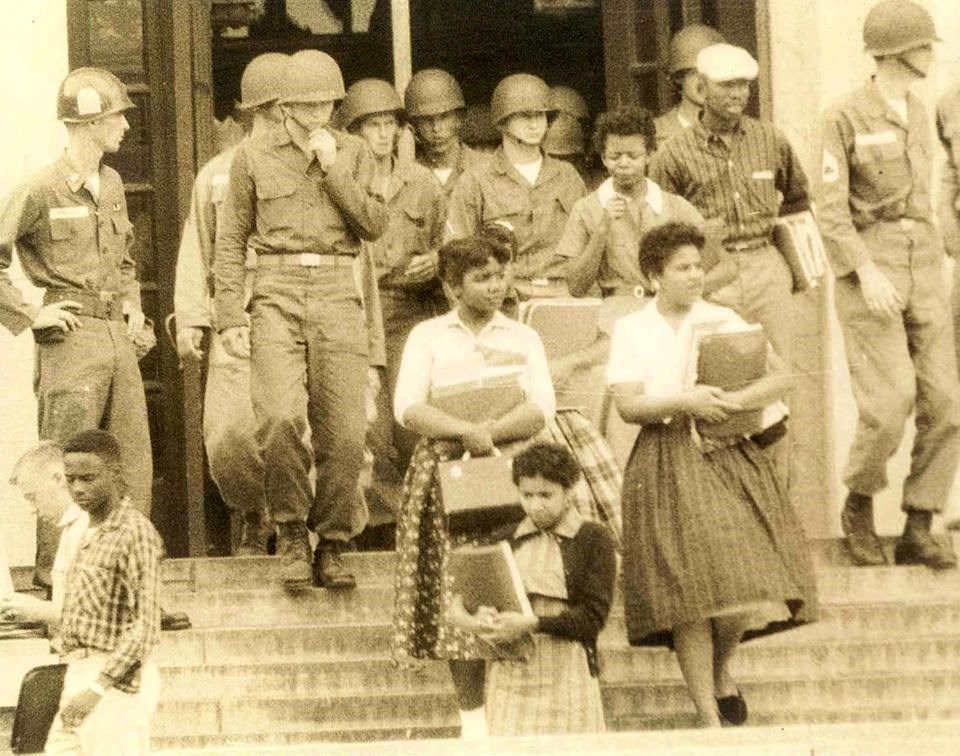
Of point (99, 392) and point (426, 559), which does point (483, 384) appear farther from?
point (99, 392)

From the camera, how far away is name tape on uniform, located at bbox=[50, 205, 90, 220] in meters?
9.14

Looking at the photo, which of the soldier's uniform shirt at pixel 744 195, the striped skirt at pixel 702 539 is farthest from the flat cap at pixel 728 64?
the striped skirt at pixel 702 539

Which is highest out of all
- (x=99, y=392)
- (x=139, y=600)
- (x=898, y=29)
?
(x=898, y=29)

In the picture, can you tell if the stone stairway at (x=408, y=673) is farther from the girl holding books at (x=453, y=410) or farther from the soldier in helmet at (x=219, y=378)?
the soldier in helmet at (x=219, y=378)

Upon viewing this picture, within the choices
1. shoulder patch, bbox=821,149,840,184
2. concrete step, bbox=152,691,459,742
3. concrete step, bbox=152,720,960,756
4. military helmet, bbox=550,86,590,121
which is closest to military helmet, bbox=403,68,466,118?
military helmet, bbox=550,86,590,121

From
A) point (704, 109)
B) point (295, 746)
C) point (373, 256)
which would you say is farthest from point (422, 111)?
point (295, 746)

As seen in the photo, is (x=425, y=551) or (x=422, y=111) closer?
→ (x=425, y=551)

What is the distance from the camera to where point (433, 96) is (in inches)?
404

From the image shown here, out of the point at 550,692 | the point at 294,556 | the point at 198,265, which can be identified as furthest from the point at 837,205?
the point at 550,692

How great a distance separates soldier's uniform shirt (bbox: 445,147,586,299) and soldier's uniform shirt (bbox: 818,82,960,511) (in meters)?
1.04

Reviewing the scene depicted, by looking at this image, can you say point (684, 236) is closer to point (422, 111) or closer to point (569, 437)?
point (569, 437)

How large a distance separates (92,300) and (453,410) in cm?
172

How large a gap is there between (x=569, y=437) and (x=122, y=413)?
164 cm

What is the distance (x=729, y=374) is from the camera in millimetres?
8039
